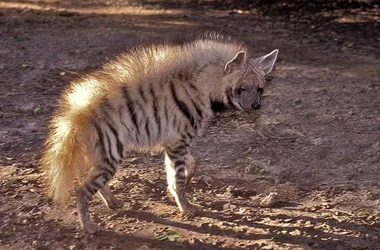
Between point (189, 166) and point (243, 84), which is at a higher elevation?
point (243, 84)

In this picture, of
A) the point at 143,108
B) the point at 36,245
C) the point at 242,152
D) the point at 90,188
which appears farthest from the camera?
the point at 242,152

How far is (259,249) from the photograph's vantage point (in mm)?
4914

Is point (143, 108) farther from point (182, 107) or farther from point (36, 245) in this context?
point (36, 245)

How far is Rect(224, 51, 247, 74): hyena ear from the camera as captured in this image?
5281 millimetres

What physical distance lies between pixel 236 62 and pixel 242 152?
142cm

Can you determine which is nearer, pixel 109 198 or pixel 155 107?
pixel 155 107

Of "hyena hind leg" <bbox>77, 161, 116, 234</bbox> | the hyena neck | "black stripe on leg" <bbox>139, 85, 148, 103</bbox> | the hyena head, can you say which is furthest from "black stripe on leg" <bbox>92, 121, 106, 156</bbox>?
the hyena head

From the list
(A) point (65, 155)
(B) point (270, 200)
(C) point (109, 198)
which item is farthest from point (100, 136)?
(B) point (270, 200)

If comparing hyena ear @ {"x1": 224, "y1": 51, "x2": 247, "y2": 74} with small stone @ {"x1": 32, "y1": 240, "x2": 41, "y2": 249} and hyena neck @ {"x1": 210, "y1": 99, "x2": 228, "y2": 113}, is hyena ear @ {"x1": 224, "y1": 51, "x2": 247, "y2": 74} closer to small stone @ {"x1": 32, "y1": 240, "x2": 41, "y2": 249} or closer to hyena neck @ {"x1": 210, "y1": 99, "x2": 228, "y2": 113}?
hyena neck @ {"x1": 210, "y1": 99, "x2": 228, "y2": 113}

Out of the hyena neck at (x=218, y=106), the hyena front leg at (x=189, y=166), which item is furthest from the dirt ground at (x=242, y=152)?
the hyena neck at (x=218, y=106)

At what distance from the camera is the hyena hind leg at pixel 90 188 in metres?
5.09

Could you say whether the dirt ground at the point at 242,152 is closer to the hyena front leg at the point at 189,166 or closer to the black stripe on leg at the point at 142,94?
the hyena front leg at the point at 189,166

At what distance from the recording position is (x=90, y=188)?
5109 mm

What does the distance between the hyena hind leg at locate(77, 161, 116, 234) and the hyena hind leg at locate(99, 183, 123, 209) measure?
0.32 metres
